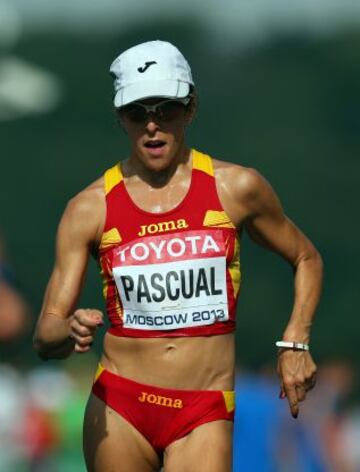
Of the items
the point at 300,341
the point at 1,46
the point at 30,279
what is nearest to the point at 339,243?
the point at 30,279

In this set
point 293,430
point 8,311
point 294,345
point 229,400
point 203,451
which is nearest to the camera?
point 203,451

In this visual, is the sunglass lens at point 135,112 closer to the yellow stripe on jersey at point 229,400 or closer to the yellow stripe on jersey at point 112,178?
the yellow stripe on jersey at point 112,178

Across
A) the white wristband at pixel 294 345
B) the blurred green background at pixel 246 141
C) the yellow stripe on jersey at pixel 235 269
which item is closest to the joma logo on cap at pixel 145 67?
the yellow stripe on jersey at pixel 235 269

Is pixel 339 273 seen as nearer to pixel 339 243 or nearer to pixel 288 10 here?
pixel 339 243

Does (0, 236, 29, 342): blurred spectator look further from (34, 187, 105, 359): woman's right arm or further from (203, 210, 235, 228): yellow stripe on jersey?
(203, 210, 235, 228): yellow stripe on jersey

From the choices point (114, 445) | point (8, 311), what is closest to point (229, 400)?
point (114, 445)

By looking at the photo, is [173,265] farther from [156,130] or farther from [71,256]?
[156,130]

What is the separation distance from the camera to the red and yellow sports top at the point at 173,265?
8211mm

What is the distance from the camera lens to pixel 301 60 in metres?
28.8

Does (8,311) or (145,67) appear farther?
(8,311)

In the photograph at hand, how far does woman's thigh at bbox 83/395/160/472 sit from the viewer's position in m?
8.23

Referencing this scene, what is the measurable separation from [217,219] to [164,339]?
614 millimetres

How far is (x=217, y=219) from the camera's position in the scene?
8258 mm

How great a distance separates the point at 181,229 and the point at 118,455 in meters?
1.09
